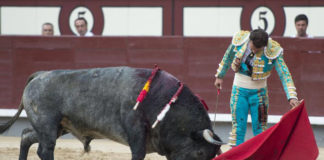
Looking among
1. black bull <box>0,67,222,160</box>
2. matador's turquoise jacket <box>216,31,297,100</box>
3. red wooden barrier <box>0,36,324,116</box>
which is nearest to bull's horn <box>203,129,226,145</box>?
black bull <box>0,67,222,160</box>

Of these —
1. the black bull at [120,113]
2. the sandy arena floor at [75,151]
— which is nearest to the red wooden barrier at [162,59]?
the sandy arena floor at [75,151]

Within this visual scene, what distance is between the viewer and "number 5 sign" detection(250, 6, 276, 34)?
807cm

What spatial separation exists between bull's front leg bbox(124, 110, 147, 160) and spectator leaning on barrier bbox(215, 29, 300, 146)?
0.78m

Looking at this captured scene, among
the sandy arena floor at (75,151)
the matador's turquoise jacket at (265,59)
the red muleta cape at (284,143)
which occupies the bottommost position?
the sandy arena floor at (75,151)

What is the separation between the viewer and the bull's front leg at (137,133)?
404 centimetres

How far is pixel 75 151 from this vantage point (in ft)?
19.8

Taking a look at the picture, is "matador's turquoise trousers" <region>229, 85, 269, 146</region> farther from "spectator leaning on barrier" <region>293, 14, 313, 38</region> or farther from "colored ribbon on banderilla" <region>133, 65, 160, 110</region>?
"spectator leaning on barrier" <region>293, 14, 313, 38</region>

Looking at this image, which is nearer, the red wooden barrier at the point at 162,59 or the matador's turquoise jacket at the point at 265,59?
the matador's turquoise jacket at the point at 265,59

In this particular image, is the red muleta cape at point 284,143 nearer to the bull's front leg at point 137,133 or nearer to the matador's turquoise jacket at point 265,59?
the matador's turquoise jacket at point 265,59

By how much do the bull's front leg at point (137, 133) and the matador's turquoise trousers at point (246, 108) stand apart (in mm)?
796

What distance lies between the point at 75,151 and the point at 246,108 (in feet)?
6.64

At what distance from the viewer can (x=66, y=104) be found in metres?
4.32

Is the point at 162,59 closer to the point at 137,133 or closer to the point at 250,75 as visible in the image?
the point at 250,75

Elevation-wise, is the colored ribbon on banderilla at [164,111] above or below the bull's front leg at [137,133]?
above
